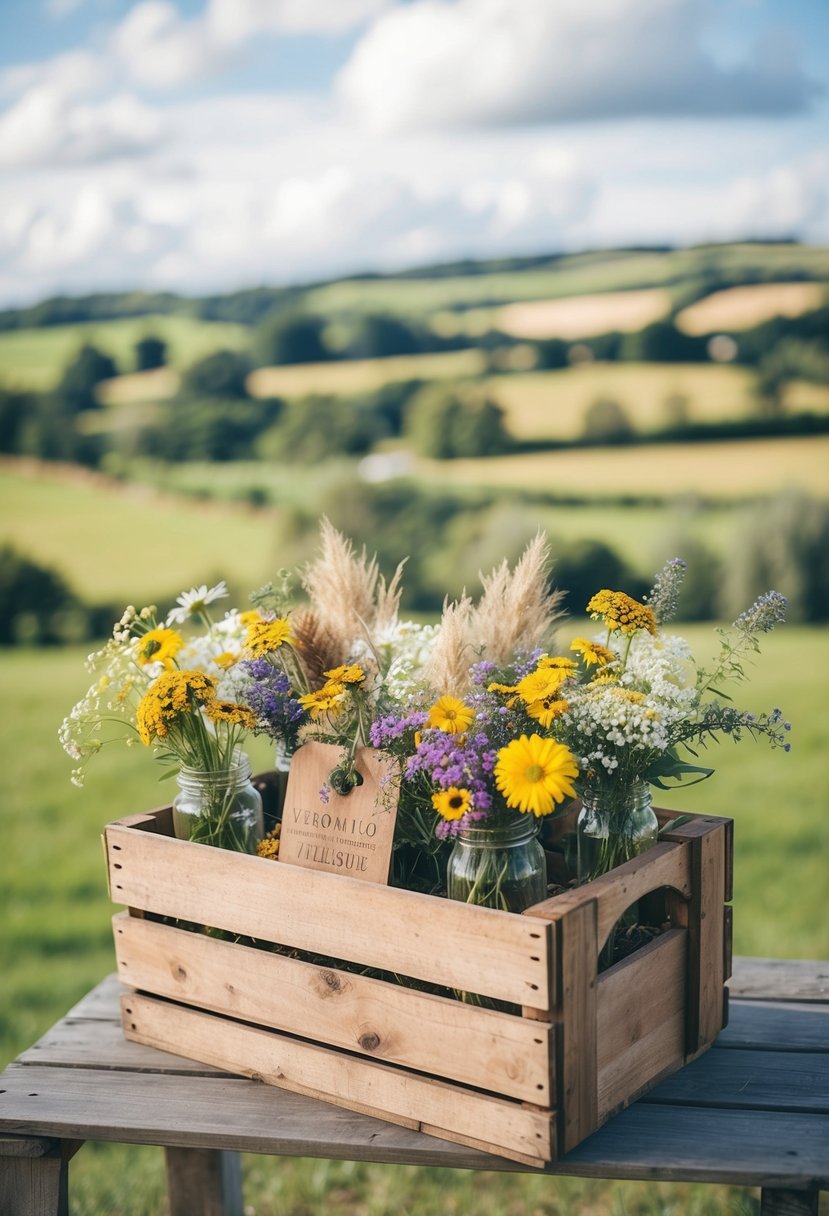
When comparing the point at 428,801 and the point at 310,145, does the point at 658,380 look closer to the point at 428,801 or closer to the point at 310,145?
the point at 310,145

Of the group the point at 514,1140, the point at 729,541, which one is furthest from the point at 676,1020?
the point at 729,541

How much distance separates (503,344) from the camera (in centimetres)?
548

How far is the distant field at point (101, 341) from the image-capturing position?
5613 mm

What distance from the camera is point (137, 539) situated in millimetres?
5480

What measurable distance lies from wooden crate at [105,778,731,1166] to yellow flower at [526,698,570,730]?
0.64 ft

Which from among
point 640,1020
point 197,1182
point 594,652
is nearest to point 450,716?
point 594,652

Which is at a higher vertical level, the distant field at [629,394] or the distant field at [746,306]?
the distant field at [746,306]

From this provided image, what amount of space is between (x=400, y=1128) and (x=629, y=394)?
14.5ft

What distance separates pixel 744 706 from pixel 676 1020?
130 inches

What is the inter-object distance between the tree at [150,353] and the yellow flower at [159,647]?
4.35 metres

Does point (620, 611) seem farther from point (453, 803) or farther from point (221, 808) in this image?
point (221, 808)

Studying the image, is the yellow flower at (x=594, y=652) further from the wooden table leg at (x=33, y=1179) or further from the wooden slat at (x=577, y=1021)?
the wooden table leg at (x=33, y=1179)

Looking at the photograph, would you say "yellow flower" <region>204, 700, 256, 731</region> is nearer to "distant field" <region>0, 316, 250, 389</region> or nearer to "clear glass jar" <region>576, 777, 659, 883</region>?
"clear glass jar" <region>576, 777, 659, 883</region>

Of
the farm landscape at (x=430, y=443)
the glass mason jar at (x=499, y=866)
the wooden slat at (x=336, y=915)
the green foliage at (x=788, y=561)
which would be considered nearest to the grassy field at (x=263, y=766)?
the farm landscape at (x=430, y=443)
